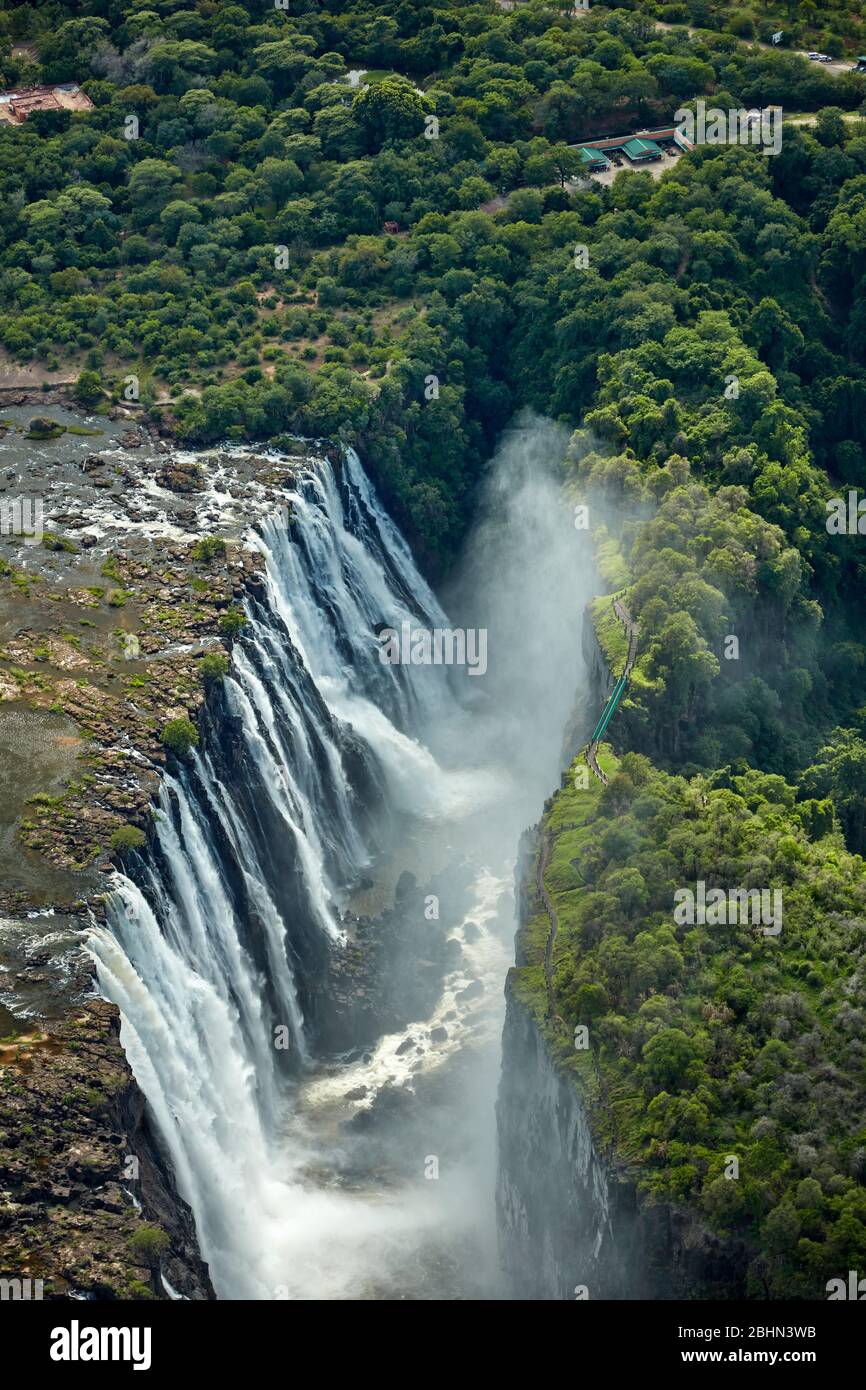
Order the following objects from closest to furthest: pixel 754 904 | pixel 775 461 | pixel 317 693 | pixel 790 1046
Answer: pixel 790 1046 < pixel 754 904 < pixel 317 693 < pixel 775 461

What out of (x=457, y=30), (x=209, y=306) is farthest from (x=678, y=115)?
(x=209, y=306)

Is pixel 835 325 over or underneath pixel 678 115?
underneath

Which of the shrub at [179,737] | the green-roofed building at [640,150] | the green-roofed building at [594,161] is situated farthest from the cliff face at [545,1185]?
the green-roofed building at [640,150]

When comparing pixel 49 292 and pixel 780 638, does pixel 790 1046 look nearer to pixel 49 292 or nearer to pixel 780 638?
pixel 780 638

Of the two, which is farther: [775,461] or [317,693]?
[775,461]

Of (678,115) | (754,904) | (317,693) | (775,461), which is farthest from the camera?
(678,115)

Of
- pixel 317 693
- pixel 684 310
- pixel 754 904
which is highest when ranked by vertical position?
pixel 684 310
